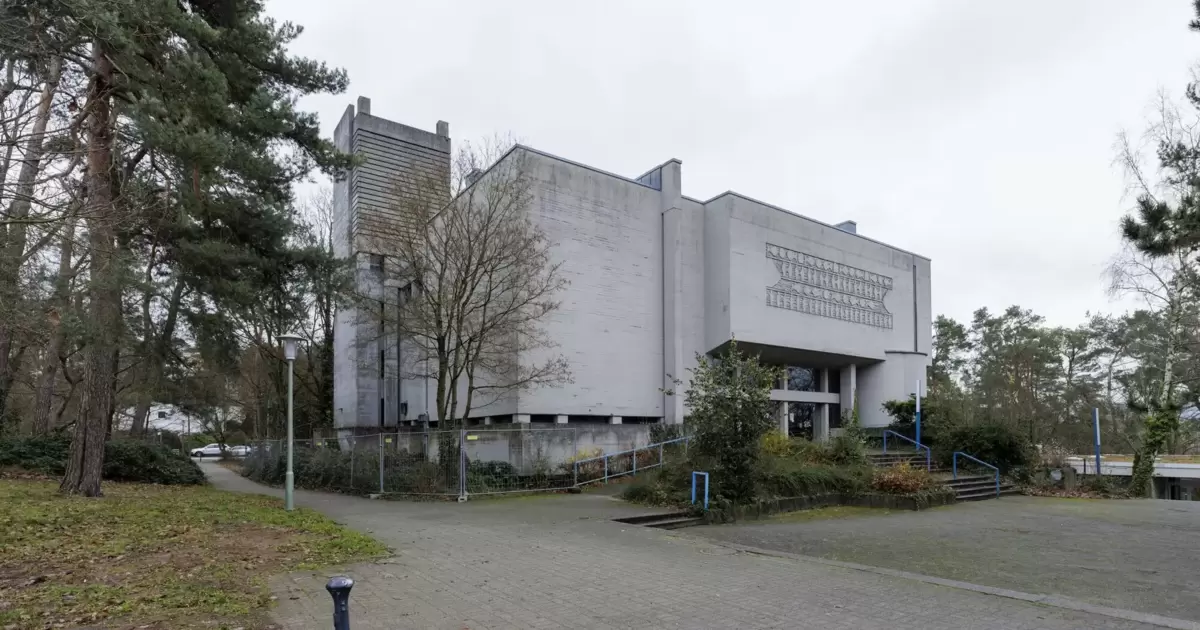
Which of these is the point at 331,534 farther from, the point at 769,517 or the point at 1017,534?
the point at 1017,534

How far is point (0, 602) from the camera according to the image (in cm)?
579

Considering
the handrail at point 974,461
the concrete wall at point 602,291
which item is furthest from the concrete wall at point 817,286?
the handrail at point 974,461

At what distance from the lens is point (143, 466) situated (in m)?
20.6

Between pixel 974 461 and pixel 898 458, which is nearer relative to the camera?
pixel 974 461

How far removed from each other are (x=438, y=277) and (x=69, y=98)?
9421 millimetres

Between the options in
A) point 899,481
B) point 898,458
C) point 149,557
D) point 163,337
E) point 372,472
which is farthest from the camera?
point 898,458

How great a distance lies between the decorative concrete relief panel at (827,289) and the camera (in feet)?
97.9

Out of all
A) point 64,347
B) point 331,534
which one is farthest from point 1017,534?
point 64,347

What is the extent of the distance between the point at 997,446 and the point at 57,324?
26.7 meters

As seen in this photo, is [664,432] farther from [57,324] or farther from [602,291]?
[57,324]

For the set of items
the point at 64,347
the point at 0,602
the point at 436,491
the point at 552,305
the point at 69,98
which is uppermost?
the point at 69,98

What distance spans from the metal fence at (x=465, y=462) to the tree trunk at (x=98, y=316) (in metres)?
6.51

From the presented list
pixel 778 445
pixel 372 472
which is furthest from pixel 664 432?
pixel 372 472

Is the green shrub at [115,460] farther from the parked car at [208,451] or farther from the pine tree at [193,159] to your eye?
the parked car at [208,451]
